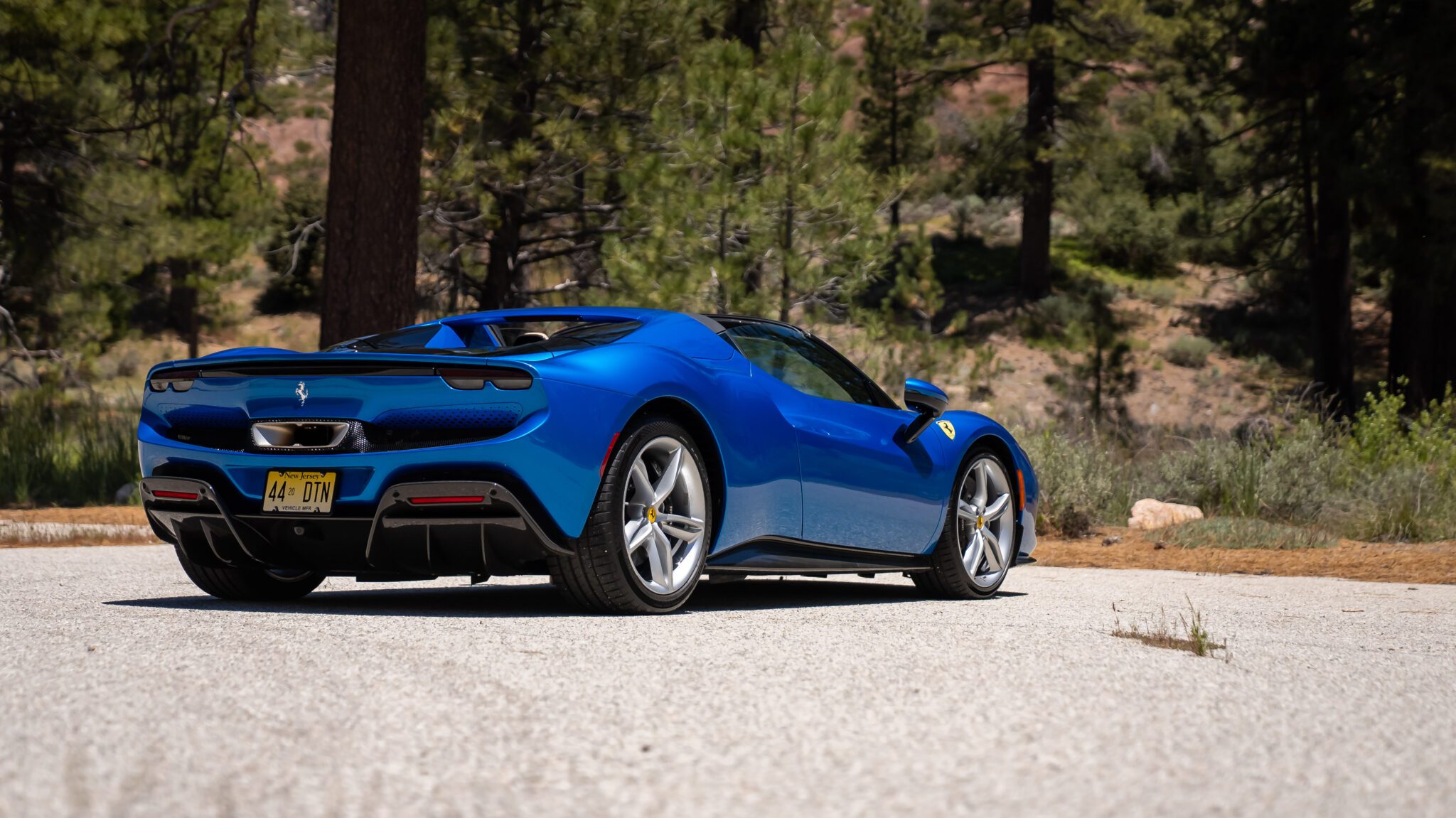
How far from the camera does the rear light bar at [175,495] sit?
5539mm

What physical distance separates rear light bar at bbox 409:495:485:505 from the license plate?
354 millimetres

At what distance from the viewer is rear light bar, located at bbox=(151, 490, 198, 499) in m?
5.54

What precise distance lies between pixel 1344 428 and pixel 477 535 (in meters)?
15.8

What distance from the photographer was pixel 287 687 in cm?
392

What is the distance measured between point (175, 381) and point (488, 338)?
133 cm

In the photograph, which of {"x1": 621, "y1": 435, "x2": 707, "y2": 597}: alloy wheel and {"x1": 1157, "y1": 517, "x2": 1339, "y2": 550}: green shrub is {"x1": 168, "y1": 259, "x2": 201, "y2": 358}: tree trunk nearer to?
{"x1": 1157, "y1": 517, "x2": 1339, "y2": 550}: green shrub

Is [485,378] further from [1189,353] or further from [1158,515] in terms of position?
[1189,353]

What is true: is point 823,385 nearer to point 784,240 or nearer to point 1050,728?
point 1050,728

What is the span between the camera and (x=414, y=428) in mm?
5211

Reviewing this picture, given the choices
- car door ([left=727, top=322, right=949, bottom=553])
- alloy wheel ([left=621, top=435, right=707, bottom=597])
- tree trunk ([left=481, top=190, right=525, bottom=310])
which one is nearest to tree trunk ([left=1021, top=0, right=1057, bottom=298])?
tree trunk ([left=481, top=190, right=525, bottom=310])

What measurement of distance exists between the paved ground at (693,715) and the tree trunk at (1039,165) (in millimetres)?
33554

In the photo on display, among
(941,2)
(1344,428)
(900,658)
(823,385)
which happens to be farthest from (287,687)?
(941,2)

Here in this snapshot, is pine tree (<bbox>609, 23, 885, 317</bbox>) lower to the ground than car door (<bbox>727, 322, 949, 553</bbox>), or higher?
higher

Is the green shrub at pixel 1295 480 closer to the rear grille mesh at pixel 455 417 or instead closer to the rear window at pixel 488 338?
the rear window at pixel 488 338
